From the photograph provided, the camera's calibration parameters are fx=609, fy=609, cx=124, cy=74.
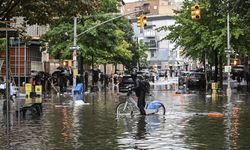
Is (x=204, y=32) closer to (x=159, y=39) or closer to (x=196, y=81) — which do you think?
(x=196, y=81)

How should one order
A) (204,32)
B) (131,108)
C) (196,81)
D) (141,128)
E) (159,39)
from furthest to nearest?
(159,39)
(196,81)
(204,32)
(131,108)
(141,128)

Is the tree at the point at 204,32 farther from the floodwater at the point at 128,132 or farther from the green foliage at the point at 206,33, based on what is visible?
the floodwater at the point at 128,132

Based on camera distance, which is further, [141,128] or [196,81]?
[196,81]

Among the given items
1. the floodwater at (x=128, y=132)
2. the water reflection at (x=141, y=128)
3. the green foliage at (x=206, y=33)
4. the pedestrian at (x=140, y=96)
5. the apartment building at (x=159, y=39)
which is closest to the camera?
the floodwater at (x=128, y=132)

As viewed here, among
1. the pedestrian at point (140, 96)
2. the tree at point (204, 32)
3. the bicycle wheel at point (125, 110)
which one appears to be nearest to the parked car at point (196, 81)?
the tree at point (204, 32)

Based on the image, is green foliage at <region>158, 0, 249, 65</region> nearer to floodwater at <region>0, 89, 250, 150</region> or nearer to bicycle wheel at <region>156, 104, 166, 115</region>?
bicycle wheel at <region>156, 104, 166, 115</region>

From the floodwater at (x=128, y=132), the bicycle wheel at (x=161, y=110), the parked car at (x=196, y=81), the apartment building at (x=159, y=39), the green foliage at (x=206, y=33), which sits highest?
the apartment building at (x=159, y=39)

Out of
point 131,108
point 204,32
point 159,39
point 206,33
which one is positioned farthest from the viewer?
point 159,39

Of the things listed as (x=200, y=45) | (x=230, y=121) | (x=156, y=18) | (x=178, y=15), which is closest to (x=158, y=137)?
(x=230, y=121)

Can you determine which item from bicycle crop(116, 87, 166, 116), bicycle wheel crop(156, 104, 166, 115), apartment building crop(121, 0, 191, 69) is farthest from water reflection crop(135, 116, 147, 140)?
apartment building crop(121, 0, 191, 69)

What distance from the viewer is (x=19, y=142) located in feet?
51.6

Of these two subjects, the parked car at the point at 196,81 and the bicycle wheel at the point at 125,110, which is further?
the parked car at the point at 196,81

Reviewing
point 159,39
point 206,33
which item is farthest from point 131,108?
point 159,39

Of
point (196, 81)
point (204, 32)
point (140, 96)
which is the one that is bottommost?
point (140, 96)
